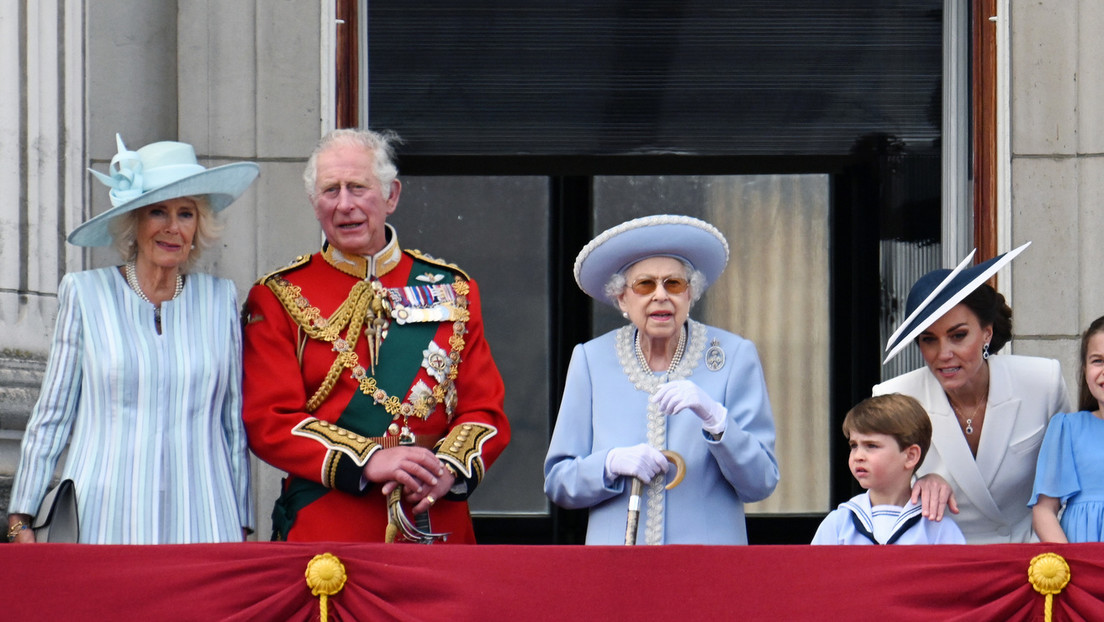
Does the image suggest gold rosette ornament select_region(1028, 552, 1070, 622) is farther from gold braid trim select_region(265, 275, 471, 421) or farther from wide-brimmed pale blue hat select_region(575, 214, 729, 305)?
gold braid trim select_region(265, 275, 471, 421)

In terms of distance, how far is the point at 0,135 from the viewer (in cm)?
488

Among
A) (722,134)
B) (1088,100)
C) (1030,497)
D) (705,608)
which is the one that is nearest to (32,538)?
(705,608)

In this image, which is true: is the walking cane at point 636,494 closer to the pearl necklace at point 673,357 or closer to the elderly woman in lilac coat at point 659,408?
the elderly woman in lilac coat at point 659,408

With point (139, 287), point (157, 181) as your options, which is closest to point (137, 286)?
point (139, 287)

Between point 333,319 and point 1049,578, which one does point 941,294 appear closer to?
point 1049,578

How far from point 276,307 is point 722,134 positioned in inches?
105

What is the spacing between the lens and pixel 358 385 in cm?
405

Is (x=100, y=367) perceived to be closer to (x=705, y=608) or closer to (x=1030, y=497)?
Result: (x=705, y=608)

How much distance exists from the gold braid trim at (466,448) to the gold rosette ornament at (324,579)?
580mm

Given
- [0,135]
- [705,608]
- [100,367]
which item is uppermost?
[0,135]

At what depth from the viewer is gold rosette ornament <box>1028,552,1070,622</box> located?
3330mm

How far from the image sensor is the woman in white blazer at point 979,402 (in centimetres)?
410

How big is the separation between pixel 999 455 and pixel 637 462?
1005mm

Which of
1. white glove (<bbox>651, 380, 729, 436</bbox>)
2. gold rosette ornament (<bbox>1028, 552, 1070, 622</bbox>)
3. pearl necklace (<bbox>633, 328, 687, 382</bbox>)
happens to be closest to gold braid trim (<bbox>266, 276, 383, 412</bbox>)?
pearl necklace (<bbox>633, 328, 687, 382</bbox>)
